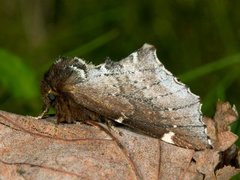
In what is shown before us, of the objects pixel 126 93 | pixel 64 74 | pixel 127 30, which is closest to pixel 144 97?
pixel 126 93

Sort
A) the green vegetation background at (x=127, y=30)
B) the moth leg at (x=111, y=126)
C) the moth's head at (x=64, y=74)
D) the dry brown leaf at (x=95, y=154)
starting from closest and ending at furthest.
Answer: the dry brown leaf at (x=95, y=154) → the moth leg at (x=111, y=126) → the moth's head at (x=64, y=74) → the green vegetation background at (x=127, y=30)

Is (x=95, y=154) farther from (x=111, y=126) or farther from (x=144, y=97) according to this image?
(x=144, y=97)

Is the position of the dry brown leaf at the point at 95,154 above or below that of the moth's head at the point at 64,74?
below

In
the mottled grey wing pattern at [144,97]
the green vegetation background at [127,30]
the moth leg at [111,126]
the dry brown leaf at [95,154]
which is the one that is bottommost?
the dry brown leaf at [95,154]

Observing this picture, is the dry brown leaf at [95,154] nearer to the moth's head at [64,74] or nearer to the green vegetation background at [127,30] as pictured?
the moth's head at [64,74]

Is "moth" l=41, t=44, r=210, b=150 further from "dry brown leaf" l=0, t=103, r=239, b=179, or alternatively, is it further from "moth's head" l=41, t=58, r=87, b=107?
"dry brown leaf" l=0, t=103, r=239, b=179

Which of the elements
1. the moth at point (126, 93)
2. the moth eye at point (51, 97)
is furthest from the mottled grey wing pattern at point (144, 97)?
the moth eye at point (51, 97)

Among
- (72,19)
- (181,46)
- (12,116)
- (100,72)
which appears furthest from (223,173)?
(72,19)

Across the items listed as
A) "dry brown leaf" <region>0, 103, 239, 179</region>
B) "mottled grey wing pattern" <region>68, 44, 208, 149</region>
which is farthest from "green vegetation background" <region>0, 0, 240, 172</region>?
"dry brown leaf" <region>0, 103, 239, 179</region>
